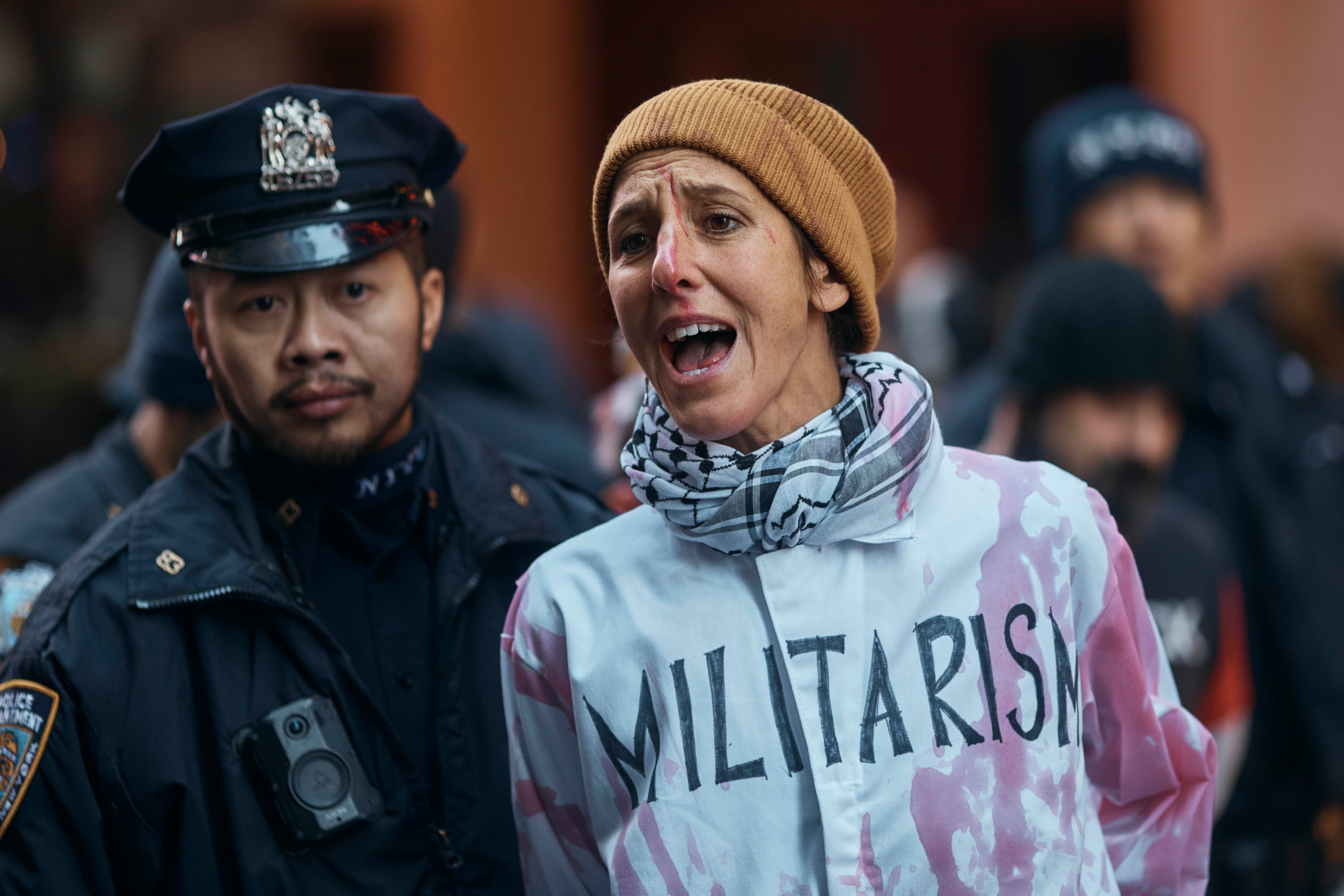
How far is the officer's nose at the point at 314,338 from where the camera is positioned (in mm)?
2367

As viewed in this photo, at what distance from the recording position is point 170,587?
7.43ft

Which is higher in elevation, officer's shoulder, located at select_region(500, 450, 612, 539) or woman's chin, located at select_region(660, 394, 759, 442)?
woman's chin, located at select_region(660, 394, 759, 442)

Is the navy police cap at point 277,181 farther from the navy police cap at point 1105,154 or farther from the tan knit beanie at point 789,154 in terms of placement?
the navy police cap at point 1105,154

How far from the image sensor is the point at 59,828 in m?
2.13

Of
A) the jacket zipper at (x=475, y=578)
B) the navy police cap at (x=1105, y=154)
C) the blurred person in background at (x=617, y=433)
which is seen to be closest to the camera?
the jacket zipper at (x=475, y=578)

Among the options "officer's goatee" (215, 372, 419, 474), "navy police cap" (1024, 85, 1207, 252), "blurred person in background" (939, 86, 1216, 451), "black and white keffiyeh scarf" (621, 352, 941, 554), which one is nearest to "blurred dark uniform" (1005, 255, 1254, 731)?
"blurred person in background" (939, 86, 1216, 451)

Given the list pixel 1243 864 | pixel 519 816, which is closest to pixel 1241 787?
pixel 1243 864

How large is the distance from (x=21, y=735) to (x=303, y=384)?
71 cm

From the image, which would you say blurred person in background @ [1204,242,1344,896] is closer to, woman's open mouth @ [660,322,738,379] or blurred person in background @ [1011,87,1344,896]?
blurred person in background @ [1011,87,1344,896]

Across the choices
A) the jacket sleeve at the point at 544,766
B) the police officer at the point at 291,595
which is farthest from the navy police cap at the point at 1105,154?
the jacket sleeve at the point at 544,766

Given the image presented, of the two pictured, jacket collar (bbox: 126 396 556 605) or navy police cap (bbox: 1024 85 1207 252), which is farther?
navy police cap (bbox: 1024 85 1207 252)

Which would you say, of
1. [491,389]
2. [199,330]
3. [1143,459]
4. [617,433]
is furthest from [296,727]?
[491,389]

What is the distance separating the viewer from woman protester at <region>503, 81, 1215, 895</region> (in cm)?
190

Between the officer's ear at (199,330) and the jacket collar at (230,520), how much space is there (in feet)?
0.43
